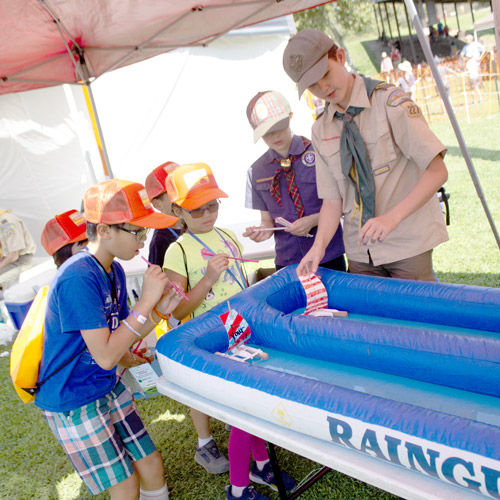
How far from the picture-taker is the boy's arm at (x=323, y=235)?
1.93 m

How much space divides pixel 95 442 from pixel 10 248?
12.0ft

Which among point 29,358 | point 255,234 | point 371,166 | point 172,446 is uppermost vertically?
point 371,166

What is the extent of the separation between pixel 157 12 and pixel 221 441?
250 cm

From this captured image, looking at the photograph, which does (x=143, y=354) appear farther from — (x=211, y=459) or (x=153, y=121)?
(x=153, y=121)

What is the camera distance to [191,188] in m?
2.00

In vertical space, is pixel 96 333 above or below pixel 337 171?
below

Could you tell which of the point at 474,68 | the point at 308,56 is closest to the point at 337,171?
the point at 308,56

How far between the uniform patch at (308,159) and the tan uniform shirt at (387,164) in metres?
0.23

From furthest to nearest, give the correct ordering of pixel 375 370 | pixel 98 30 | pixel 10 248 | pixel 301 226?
1. pixel 10 248
2. pixel 98 30
3. pixel 301 226
4. pixel 375 370

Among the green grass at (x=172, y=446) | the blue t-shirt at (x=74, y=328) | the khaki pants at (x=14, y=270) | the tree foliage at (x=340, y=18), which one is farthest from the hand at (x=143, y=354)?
the tree foliage at (x=340, y=18)

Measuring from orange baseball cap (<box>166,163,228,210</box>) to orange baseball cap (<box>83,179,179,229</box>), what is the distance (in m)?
0.27

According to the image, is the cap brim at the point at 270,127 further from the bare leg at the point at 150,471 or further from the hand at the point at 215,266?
the bare leg at the point at 150,471

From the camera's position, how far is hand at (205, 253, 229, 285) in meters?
1.90

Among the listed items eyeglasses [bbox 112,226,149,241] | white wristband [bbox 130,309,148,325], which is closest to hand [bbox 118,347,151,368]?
white wristband [bbox 130,309,148,325]
